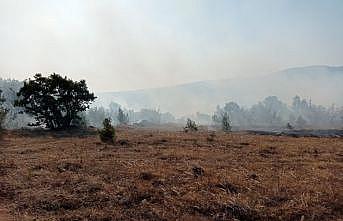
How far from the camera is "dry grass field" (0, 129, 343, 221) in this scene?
11477 mm

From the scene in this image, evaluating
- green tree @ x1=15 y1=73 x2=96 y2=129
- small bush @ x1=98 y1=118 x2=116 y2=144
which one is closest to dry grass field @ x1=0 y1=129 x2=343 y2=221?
small bush @ x1=98 y1=118 x2=116 y2=144

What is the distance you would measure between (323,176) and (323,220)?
532cm

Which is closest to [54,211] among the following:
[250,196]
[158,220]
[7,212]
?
[7,212]

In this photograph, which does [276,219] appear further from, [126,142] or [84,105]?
[84,105]

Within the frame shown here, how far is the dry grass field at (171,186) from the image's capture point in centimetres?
1148

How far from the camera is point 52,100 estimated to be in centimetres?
4428

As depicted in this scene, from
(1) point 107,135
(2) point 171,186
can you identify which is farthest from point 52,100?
(2) point 171,186

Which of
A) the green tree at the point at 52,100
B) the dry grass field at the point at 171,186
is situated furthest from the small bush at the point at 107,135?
the green tree at the point at 52,100

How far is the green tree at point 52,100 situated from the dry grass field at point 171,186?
2215 centimetres

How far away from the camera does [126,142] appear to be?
97.6ft

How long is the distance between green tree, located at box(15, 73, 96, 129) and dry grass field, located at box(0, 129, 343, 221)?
872 inches

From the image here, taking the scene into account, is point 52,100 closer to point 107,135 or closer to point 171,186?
point 107,135

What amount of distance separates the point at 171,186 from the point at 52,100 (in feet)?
107

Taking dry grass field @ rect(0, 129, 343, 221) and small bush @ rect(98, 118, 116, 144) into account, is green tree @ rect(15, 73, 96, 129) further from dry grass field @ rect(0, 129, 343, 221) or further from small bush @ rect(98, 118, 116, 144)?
dry grass field @ rect(0, 129, 343, 221)
